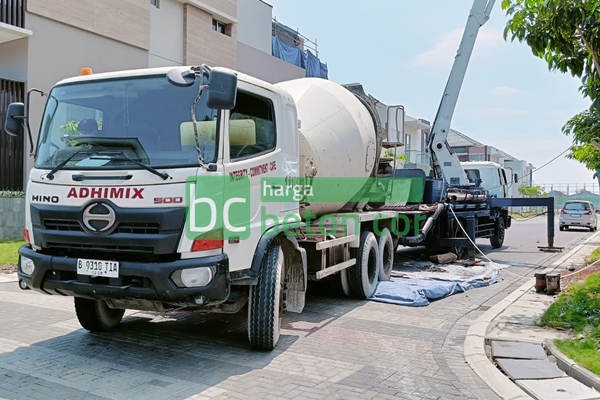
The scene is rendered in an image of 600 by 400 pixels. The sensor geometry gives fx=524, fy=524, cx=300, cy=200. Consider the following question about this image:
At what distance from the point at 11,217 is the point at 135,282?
1163 cm

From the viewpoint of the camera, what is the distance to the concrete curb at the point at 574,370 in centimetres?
463

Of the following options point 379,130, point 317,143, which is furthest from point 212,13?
point 317,143

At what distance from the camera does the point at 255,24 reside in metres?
26.1

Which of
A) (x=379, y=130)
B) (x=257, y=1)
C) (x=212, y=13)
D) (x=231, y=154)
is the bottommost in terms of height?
(x=231, y=154)

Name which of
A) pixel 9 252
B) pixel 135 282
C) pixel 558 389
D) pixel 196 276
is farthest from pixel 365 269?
pixel 9 252

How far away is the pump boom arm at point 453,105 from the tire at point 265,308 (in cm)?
1085

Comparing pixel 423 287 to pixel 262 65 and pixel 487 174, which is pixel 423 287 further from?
pixel 262 65

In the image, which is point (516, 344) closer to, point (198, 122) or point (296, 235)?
point (296, 235)

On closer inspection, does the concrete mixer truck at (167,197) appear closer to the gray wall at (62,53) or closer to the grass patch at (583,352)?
the grass patch at (583,352)

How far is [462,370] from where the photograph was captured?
5262 millimetres

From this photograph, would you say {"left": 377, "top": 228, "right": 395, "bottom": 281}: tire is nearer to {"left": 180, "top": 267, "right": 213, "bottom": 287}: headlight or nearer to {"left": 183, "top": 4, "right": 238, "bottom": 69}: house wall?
{"left": 180, "top": 267, "right": 213, "bottom": 287}: headlight

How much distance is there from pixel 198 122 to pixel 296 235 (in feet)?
7.06

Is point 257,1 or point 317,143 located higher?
point 257,1

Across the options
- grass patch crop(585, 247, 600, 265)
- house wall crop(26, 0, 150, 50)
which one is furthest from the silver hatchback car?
house wall crop(26, 0, 150, 50)
